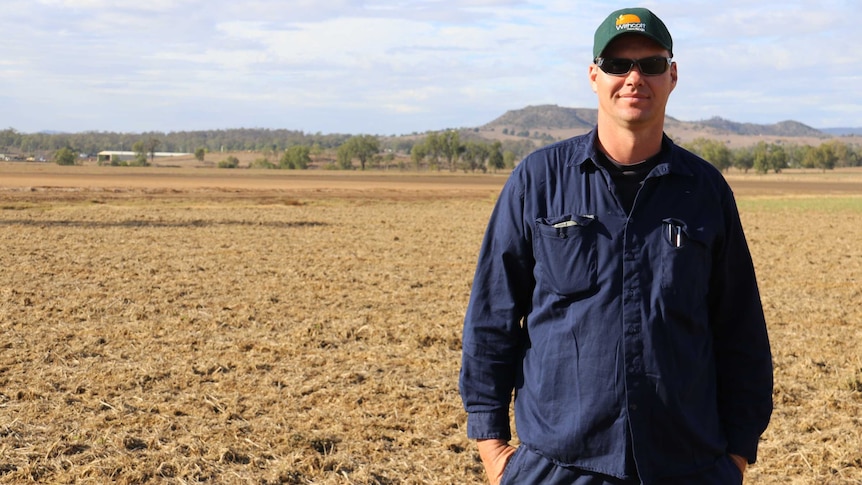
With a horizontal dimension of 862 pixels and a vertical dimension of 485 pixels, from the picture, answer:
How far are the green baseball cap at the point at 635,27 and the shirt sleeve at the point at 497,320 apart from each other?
1.55ft

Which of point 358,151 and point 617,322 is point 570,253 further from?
point 358,151

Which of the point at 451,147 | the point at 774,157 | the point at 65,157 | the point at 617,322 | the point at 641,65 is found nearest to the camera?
the point at 617,322

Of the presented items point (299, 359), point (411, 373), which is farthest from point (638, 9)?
point (299, 359)

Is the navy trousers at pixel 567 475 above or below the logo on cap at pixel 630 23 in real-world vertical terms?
below

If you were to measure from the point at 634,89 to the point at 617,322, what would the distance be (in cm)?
67

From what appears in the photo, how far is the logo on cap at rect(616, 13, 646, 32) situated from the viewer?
8.20ft

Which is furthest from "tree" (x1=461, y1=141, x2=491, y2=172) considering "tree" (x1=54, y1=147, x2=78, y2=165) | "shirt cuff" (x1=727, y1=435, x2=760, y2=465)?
"shirt cuff" (x1=727, y1=435, x2=760, y2=465)

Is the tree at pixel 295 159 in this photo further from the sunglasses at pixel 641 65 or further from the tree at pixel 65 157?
the sunglasses at pixel 641 65

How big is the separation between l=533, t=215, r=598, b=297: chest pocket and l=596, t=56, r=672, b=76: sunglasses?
0.45 metres

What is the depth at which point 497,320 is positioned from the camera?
104 inches

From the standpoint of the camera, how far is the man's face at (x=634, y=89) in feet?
8.29

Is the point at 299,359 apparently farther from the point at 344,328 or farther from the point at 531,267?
the point at 531,267

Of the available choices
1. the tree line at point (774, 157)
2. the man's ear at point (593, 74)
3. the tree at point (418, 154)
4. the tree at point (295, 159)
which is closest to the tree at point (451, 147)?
the tree at point (418, 154)

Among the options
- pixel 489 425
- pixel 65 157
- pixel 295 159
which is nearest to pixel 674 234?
pixel 489 425
